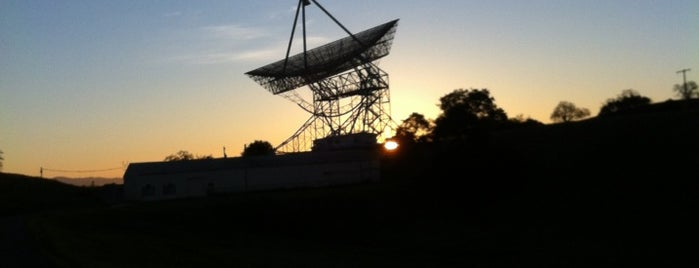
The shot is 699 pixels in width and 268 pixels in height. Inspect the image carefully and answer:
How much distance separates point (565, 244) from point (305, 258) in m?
11.3

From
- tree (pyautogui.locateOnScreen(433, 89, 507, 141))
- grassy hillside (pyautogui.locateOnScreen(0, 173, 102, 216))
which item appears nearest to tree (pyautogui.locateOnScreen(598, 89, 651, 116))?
tree (pyautogui.locateOnScreen(433, 89, 507, 141))

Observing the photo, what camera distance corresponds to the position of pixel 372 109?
81.6 meters

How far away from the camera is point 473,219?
42.3 m

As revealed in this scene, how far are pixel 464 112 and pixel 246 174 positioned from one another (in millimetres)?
22338

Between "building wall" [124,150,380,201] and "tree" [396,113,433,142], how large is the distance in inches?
533

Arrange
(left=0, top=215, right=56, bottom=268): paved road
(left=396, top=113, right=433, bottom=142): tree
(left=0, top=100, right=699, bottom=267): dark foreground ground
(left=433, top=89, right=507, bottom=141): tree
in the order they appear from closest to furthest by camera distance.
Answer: (left=0, top=215, right=56, bottom=268): paved road < (left=0, top=100, right=699, bottom=267): dark foreground ground < (left=433, top=89, right=507, bottom=141): tree < (left=396, top=113, right=433, bottom=142): tree

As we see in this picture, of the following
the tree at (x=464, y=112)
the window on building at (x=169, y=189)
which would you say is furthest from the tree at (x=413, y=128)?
the window on building at (x=169, y=189)

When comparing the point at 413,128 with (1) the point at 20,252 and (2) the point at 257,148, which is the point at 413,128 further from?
(1) the point at 20,252

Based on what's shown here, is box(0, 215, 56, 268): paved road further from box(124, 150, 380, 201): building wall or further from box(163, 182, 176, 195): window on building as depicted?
box(124, 150, 380, 201): building wall

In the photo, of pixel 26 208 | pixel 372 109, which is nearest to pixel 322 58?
pixel 372 109

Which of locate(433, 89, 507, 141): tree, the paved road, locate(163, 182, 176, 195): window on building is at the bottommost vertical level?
the paved road

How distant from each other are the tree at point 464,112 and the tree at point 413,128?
728cm

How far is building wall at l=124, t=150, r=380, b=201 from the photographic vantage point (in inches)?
3022

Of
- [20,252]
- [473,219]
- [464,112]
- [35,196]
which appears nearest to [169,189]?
[35,196]
